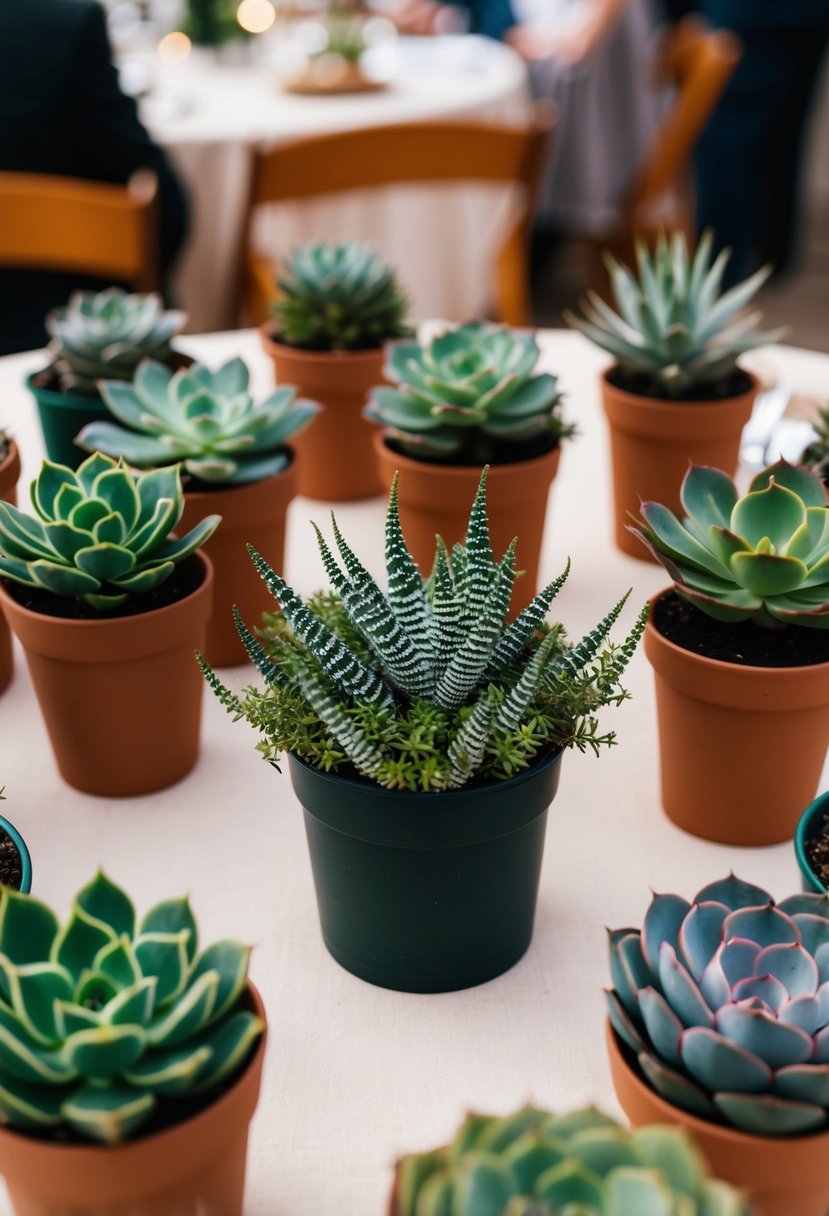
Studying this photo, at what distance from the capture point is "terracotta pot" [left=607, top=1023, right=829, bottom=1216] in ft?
1.45

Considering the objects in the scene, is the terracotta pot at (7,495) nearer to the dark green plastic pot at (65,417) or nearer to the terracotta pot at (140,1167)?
the dark green plastic pot at (65,417)

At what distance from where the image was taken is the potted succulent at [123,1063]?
1.39ft

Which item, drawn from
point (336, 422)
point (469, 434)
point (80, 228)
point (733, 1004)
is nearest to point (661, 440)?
point (469, 434)

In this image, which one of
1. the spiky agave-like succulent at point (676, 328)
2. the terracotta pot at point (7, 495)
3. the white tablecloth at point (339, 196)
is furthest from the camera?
the white tablecloth at point (339, 196)

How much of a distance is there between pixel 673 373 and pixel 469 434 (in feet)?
0.62

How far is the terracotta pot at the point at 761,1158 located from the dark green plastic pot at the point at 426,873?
0.14 metres

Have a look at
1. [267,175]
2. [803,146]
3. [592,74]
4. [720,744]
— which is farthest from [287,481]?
[803,146]

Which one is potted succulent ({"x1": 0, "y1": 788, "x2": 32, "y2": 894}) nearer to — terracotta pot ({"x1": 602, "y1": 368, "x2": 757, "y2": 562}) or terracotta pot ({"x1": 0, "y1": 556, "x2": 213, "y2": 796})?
terracotta pot ({"x1": 0, "y1": 556, "x2": 213, "y2": 796})

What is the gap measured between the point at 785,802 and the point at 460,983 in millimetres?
223

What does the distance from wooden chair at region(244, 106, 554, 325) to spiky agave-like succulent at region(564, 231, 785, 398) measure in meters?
0.84

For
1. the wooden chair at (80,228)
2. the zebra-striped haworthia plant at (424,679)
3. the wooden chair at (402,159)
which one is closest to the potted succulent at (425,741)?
the zebra-striped haworthia plant at (424,679)

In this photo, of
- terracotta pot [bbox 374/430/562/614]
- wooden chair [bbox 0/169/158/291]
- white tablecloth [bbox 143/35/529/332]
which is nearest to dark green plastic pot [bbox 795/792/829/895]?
terracotta pot [bbox 374/430/562/614]

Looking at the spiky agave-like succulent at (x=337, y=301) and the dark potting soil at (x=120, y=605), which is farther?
the spiky agave-like succulent at (x=337, y=301)

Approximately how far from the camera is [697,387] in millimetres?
1027
